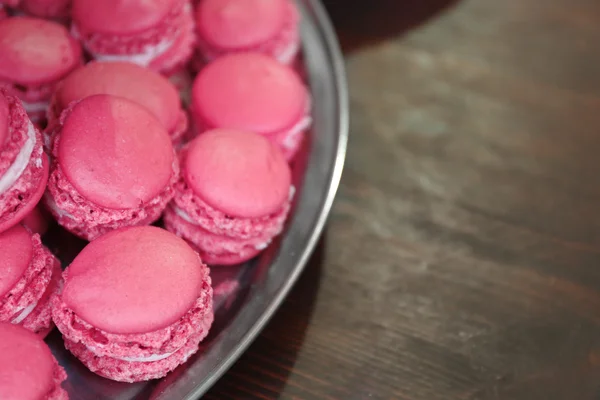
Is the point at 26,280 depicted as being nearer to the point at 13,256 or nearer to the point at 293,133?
the point at 13,256

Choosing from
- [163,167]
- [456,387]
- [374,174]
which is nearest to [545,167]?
[374,174]

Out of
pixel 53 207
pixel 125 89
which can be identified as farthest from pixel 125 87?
pixel 53 207

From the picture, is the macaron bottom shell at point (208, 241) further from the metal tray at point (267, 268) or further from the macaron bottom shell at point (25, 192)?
the macaron bottom shell at point (25, 192)

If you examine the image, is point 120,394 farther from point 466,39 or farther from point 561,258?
point 466,39

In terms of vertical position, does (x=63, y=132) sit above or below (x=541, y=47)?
above

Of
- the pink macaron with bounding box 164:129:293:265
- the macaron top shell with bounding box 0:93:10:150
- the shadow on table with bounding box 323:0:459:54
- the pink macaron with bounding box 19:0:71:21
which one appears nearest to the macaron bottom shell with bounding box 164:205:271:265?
the pink macaron with bounding box 164:129:293:265
